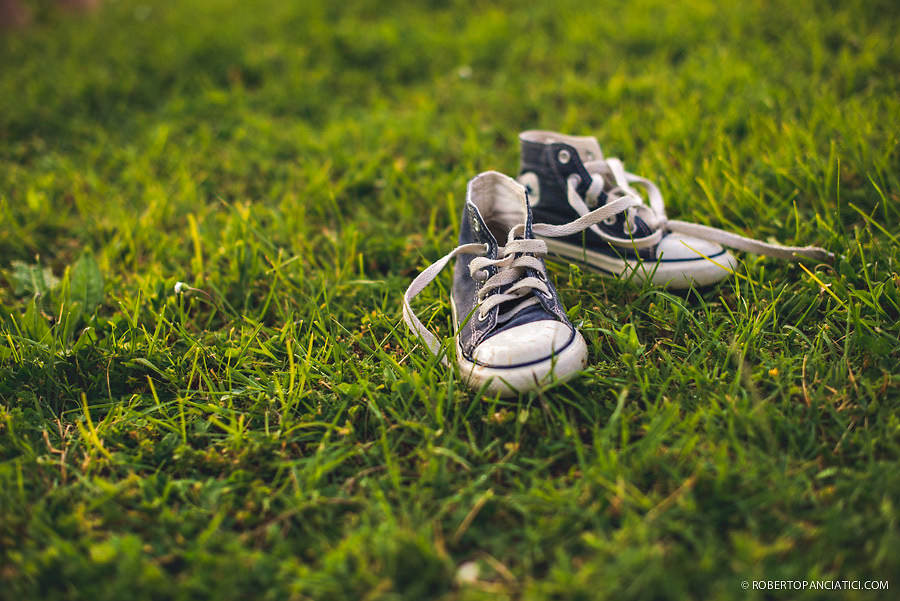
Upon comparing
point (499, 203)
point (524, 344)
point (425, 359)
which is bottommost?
point (425, 359)

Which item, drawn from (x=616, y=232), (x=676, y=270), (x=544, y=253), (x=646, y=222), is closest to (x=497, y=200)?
(x=544, y=253)

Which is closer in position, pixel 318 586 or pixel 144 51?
pixel 318 586

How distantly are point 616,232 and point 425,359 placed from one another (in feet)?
3.09

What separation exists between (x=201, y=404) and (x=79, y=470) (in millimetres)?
382

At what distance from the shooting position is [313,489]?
1.71 meters

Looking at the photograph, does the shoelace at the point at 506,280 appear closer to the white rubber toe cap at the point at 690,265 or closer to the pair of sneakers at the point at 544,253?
the pair of sneakers at the point at 544,253

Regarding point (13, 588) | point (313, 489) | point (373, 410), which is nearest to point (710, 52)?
point (373, 410)

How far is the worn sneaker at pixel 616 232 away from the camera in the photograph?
2.32m

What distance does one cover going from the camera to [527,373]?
1.84 m

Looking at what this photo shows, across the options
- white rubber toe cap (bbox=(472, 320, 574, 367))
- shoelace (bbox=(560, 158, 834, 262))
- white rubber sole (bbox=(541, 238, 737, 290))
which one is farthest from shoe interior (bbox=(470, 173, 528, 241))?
white rubber toe cap (bbox=(472, 320, 574, 367))

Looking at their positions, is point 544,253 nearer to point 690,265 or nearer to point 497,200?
point 497,200

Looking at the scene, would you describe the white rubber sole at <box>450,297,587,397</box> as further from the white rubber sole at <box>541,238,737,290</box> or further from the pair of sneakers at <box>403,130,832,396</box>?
the white rubber sole at <box>541,238,737,290</box>

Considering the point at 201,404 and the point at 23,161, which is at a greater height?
the point at 23,161

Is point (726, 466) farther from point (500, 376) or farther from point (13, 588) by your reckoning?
point (13, 588)
